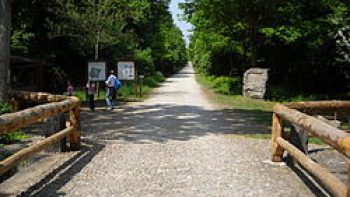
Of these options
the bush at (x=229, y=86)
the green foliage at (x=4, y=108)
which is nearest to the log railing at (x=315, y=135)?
the green foliage at (x=4, y=108)

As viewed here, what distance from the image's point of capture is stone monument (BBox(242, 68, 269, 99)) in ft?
85.6

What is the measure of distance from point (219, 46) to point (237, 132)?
17044 millimetres

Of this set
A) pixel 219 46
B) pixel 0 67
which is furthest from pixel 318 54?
pixel 0 67

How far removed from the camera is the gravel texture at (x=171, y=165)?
7137mm

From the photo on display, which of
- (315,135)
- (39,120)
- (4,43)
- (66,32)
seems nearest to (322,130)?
(315,135)

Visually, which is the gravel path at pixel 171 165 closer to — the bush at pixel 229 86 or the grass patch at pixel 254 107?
the grass patch at pixel 254 107

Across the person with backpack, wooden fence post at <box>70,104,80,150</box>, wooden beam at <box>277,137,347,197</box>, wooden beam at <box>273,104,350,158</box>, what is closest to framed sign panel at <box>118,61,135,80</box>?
the person with backpack

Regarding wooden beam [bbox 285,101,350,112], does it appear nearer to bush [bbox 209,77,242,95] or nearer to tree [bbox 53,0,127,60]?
tree [bbox 53,0,127,60]

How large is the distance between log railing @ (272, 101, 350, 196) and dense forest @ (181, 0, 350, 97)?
1476 centimetres

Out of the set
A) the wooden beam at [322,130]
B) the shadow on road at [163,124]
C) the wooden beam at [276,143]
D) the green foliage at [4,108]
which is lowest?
the shadow on road at [163,124]

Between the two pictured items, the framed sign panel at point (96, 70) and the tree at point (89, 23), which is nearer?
the framed sign panel at point (96, 70)

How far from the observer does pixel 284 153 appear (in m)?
10.0

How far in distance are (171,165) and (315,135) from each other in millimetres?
2884

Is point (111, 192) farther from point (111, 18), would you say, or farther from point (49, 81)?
point (49, 81)
